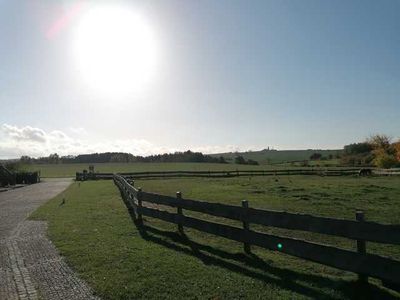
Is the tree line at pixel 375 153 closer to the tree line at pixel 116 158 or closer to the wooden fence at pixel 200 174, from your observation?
the wooden fence at pixel 200 174

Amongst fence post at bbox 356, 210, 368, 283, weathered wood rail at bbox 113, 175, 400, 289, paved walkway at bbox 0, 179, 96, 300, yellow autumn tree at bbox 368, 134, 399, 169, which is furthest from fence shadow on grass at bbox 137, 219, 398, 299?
yellow autumn tree at bbox 368, 134, 399, 169

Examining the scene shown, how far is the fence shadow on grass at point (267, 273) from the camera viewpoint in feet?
22.1

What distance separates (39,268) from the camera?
9000 millimetres

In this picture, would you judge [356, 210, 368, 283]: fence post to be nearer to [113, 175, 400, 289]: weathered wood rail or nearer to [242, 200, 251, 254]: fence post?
[113, 175, 400, 289]: weathered wood rail

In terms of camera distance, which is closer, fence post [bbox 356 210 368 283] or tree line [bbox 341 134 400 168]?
fence post [bbox 356 210 368 283]

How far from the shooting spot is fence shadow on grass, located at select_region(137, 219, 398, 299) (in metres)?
6.74

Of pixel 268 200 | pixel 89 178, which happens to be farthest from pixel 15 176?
pixel 268 200

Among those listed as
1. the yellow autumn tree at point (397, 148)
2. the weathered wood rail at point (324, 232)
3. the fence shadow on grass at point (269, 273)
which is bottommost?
the fence shadow on grass at point (269, 273)

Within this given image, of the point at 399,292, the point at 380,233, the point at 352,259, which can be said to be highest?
the point at 380,233

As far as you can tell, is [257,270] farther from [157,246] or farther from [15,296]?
[15,296]

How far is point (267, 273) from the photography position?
26.1ft

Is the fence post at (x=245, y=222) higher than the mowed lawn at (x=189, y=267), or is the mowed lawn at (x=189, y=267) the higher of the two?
the fence post at (x=245, y=222)

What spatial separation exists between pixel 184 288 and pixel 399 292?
11.5ft

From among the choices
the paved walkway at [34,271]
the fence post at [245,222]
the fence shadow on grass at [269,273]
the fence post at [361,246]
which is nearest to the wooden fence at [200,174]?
the paved walkway at [34,271]
